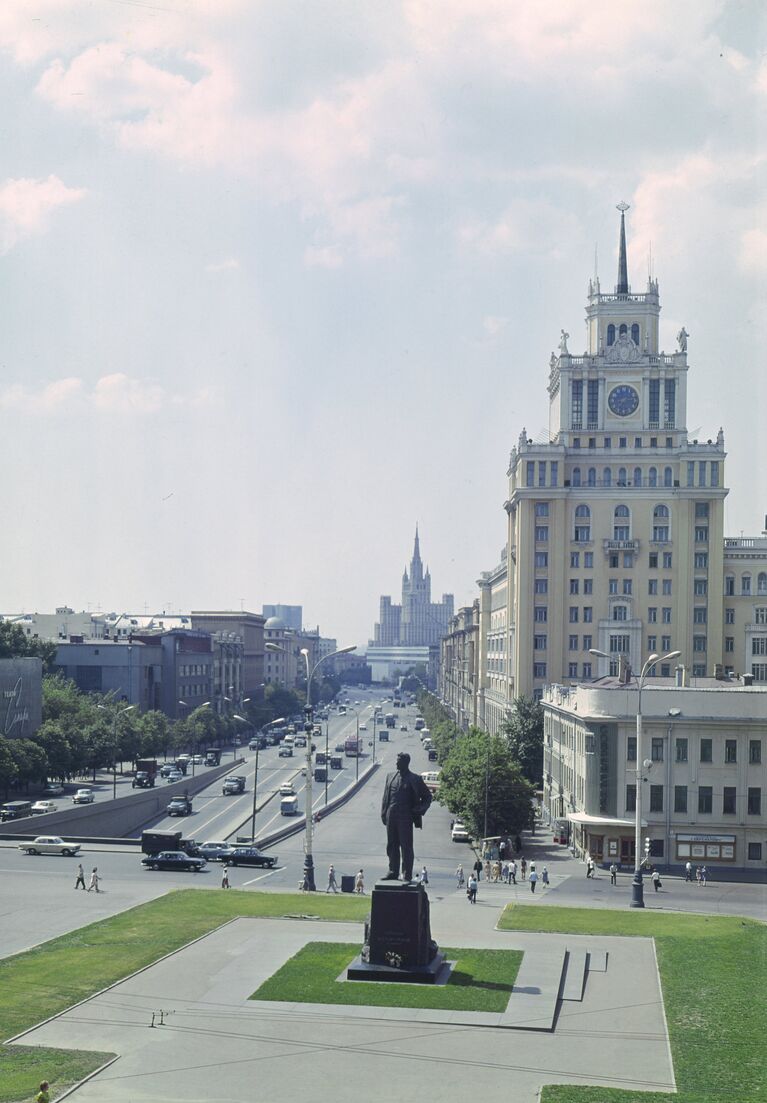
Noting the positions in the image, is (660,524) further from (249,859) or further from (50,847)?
(50,847)

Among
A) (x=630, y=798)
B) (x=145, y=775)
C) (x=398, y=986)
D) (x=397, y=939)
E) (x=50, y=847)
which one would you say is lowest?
(x=145, y=775)

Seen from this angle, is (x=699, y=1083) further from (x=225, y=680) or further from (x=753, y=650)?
(x=225, y=680)

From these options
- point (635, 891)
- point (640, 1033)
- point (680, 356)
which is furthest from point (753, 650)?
point (640, 1033)

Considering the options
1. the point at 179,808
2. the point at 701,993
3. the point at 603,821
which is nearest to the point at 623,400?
the point at 179,808

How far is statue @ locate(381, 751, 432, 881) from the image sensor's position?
34.6m

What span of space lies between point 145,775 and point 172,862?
44430mm

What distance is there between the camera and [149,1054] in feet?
91.4

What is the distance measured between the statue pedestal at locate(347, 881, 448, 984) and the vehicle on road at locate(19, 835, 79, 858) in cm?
3062

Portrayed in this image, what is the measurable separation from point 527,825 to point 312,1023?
4310 centimetres

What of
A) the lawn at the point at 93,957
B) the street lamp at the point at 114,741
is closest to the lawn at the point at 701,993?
the lawn at the point at 93,957

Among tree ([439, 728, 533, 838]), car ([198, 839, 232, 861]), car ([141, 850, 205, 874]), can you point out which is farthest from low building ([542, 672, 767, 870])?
car ([141, 850, 205, 874])

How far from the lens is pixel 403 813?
35000mm

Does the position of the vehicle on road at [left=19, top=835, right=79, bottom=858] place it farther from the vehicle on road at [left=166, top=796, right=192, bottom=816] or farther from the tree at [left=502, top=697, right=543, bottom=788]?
the tree at [left=502, top=697, right=543, bottom=788]

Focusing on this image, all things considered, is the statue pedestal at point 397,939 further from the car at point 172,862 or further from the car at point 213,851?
the car at point 213,851
